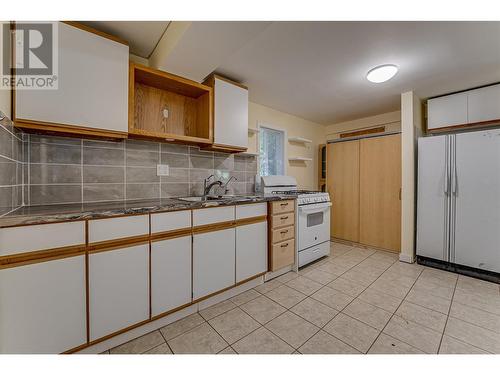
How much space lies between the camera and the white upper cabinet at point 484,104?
2.48 metres

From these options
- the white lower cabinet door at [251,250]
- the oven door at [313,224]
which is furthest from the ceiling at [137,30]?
the oven door at [313,224]

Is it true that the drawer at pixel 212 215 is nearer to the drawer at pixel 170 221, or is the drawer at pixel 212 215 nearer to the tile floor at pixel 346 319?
the drawer at pixel 170 221

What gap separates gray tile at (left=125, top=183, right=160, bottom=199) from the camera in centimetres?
195

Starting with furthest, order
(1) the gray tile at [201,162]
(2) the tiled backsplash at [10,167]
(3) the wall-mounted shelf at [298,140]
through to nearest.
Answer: (3) the wall-mounted shelf at [298,140] → (1) the gray tile at [201,162] → (2) the tiled backsplash at [10,167]

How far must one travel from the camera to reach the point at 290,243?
98.8 inches

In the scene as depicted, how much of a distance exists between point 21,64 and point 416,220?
4.33 m

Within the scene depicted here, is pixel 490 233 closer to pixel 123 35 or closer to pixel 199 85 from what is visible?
pixel 199 85

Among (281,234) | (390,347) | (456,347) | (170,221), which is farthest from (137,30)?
(456,347)

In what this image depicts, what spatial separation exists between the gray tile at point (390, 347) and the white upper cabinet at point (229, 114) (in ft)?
6.82

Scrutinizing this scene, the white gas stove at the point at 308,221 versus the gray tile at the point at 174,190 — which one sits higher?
the gray tile at the point at 174,190

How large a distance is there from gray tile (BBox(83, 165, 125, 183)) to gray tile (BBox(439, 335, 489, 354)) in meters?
2.71

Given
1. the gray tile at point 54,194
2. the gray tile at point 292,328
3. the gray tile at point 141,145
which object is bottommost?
the gray tile at point 292,328

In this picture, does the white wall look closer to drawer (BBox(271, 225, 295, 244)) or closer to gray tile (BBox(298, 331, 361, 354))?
drawer (BBox(271, 225, 295, 244))

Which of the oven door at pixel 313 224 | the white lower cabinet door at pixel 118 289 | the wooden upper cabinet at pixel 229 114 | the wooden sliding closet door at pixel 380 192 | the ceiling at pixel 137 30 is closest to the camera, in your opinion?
the white lower cabinet door at pixel 118 289
